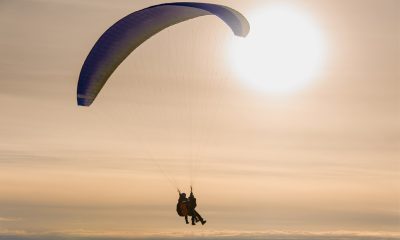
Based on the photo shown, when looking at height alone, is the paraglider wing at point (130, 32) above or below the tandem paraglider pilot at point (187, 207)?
above

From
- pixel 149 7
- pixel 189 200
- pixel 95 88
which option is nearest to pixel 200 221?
pixel 189 200

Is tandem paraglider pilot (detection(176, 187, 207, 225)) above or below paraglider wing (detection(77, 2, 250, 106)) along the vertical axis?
below

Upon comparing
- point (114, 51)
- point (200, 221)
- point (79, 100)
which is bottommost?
point (200, 221)

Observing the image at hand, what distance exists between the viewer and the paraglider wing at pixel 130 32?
115 ft

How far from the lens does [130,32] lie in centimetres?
3662

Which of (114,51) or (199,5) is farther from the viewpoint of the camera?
(114,51)

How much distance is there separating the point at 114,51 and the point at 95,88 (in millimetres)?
2411

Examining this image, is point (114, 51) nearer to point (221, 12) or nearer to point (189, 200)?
point (221, 12)

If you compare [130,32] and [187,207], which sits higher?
[130,32]

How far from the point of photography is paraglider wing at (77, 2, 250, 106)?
3516 centimetres

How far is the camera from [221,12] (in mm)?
35156

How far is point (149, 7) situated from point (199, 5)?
2.75 m

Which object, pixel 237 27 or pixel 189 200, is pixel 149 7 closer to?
pixel 237 27

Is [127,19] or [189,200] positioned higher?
[127,19]
